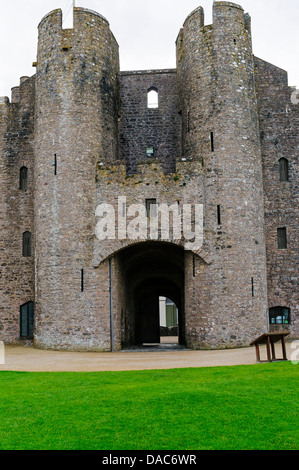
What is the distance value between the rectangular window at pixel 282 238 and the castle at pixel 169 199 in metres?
0.05

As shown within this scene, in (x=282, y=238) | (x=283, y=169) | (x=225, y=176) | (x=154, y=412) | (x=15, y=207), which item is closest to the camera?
(x=154, y=412)

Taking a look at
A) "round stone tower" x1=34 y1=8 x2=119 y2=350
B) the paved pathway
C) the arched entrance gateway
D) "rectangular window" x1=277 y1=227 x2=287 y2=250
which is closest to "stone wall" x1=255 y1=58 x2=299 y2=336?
"rectangular window" x1=277 y1=227 x2=287 y2=250

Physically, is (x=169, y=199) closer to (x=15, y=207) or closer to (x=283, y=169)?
(x=283, y=169)

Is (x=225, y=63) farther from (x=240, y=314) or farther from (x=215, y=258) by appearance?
(x=240, y=314)

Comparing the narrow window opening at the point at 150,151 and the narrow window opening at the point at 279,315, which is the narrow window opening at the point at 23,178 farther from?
the narrow window opening at the point at 279,315

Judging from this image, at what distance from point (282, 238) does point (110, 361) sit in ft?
37.1

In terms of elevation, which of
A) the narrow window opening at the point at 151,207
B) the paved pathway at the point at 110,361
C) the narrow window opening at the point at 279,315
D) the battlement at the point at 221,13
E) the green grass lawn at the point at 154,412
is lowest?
the paved pathway at the point at 110,361

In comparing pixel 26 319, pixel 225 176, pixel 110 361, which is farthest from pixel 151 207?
pixel 26 319

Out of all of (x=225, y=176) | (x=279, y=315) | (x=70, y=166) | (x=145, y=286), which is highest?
(x=70, y=166)

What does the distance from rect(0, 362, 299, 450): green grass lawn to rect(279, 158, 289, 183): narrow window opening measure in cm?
1433

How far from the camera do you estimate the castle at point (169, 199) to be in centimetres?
2031

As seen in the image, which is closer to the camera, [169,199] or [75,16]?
[169,199]

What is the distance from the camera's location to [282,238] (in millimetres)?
23875

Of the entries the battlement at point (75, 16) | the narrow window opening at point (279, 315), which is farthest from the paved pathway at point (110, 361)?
the battlement at point (75, 16)
